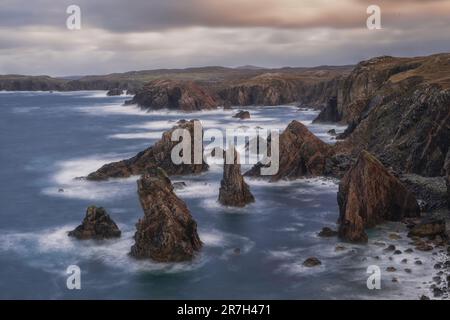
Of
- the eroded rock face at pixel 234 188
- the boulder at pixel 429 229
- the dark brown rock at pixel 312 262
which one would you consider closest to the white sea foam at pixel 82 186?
the eroded rock face at pixel 234 188

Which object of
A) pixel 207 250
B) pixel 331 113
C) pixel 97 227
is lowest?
pixel 207 250

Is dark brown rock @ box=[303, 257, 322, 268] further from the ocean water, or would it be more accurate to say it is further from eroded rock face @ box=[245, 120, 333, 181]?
eroded rock face @ box=[245, 120, 333, 181]

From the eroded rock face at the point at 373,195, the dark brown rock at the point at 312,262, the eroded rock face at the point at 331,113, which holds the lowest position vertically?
the dark brown rock at the point at 312,262

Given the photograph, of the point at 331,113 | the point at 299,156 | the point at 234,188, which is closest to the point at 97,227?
the point at 234,188

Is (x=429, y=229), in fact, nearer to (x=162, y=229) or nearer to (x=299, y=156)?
(x=162, y=229)

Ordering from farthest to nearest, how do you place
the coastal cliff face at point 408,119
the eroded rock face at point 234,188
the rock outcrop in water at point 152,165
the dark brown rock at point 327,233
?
the rock outcrop in water at point 152,165
the coastal cliff face at point 408,119
the eroded rock face at point 234,188
the dark brown rock at point 327,233

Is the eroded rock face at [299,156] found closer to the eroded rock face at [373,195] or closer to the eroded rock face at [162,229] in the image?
the eroded rock face at [373,195]
